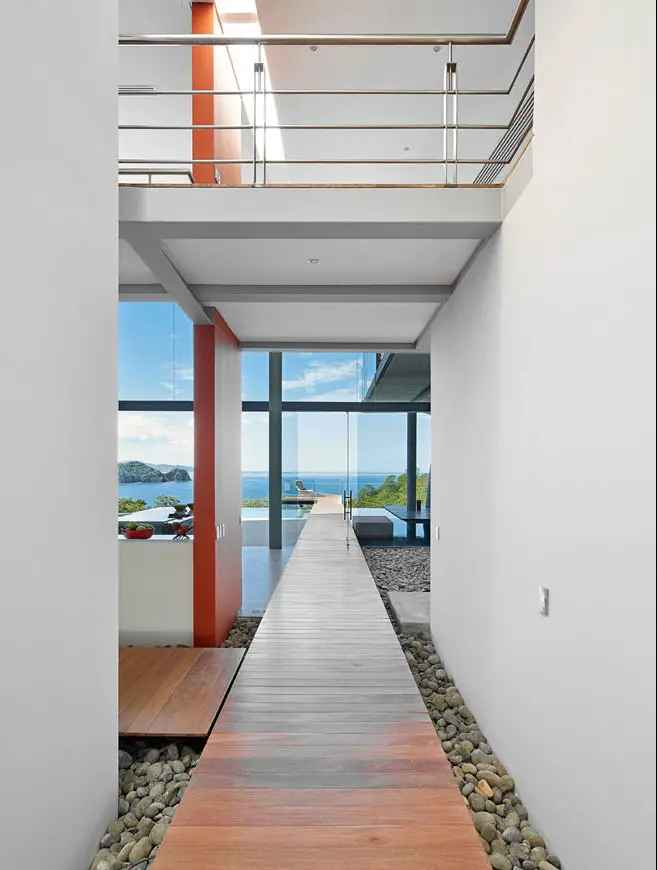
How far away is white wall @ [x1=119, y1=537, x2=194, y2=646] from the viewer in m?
5.03

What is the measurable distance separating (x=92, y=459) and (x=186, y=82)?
14.8 feet

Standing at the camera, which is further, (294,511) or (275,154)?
(294,511)

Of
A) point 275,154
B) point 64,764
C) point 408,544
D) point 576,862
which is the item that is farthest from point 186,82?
point 408,544

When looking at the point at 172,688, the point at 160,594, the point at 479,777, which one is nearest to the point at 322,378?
the point at 160,594

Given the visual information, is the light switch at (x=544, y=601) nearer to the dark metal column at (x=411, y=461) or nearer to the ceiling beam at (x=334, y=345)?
the ceiling beam at (x=334, y=345)

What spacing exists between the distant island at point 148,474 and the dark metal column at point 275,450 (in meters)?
3.15

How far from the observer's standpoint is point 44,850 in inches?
70.1

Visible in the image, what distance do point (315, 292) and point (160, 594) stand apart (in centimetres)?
298

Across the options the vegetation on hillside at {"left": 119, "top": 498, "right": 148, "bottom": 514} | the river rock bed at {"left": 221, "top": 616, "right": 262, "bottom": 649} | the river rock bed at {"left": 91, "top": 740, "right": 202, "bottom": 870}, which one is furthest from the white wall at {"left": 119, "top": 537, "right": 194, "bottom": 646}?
the vegetation on hillside at {"left": 119, "top": 498, "right": 148, "bottom": 514}

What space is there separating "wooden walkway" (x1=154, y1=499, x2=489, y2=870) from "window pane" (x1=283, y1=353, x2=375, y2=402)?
602cm

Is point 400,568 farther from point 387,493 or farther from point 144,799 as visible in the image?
point 144,799

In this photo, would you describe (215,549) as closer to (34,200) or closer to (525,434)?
(525,434)

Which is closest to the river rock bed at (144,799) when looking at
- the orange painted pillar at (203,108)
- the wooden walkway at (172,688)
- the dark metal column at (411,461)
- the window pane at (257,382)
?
the wooden walkway at (172,688)

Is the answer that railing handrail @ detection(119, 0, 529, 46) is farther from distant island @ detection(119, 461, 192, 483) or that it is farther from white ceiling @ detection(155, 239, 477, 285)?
distant island @ detection(119, 461, 192, 483)
